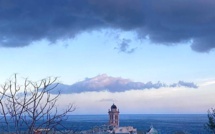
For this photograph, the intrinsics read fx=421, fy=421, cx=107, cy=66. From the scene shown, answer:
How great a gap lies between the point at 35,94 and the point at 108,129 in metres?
67.2

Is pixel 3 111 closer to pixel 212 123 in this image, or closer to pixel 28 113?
pixel 28 113

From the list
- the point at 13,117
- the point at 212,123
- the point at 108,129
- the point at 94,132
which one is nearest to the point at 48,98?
the point at 13,117

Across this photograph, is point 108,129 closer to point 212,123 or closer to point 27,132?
point 212,123

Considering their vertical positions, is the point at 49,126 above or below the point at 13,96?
below

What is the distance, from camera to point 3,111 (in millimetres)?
5633

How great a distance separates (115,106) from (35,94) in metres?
75.5

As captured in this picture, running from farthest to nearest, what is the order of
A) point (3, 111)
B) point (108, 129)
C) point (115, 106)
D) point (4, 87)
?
point (115, 106)
point (108, 129)
point (4, 87)
point (3, 111)

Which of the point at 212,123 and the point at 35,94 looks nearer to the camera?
the point at 35,94

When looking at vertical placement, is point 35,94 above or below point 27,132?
above

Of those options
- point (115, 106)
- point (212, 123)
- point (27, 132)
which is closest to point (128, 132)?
point (115, 106)

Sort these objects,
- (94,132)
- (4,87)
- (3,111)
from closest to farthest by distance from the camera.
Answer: (3,111) → (4,87) → (94,132)

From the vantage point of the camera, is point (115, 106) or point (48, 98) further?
point (115, 106)

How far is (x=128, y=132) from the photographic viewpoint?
224 ft

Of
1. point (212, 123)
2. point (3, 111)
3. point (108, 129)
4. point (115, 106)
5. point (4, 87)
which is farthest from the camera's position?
point (115, 106)
